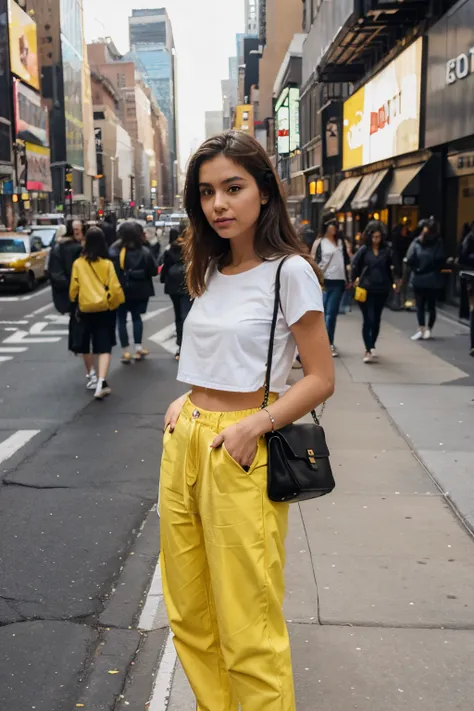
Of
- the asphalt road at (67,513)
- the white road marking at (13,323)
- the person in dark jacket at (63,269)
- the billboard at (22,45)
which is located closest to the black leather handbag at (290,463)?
the asphalt road at (67,513)

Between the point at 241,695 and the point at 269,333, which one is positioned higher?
the point at 269,333

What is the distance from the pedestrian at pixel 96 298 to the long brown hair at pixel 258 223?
6.22 m

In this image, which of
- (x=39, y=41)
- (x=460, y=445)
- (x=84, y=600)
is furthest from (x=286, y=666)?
(x=39, y=41)

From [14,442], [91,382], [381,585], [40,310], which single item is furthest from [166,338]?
[381,585]

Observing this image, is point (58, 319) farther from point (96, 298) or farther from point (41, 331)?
point (96, 298)

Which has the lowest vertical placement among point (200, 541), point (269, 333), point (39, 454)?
point (39, 454)

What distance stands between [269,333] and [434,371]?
8.02 meters

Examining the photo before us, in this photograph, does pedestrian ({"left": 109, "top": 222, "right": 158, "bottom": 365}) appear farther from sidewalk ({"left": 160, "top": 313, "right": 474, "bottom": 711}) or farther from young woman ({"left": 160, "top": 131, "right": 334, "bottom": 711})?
young woman ({"left": 160, "top": 131, "right": 334, "bottom": 711})

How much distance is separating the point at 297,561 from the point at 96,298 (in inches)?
201

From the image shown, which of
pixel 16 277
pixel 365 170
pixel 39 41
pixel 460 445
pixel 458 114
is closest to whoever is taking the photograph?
pixel 460 445

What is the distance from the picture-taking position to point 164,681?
10.5 feet

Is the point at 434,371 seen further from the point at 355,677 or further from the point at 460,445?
the point at 355,677

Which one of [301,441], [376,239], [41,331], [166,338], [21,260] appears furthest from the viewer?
[21,260]

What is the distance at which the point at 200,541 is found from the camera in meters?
2.46
